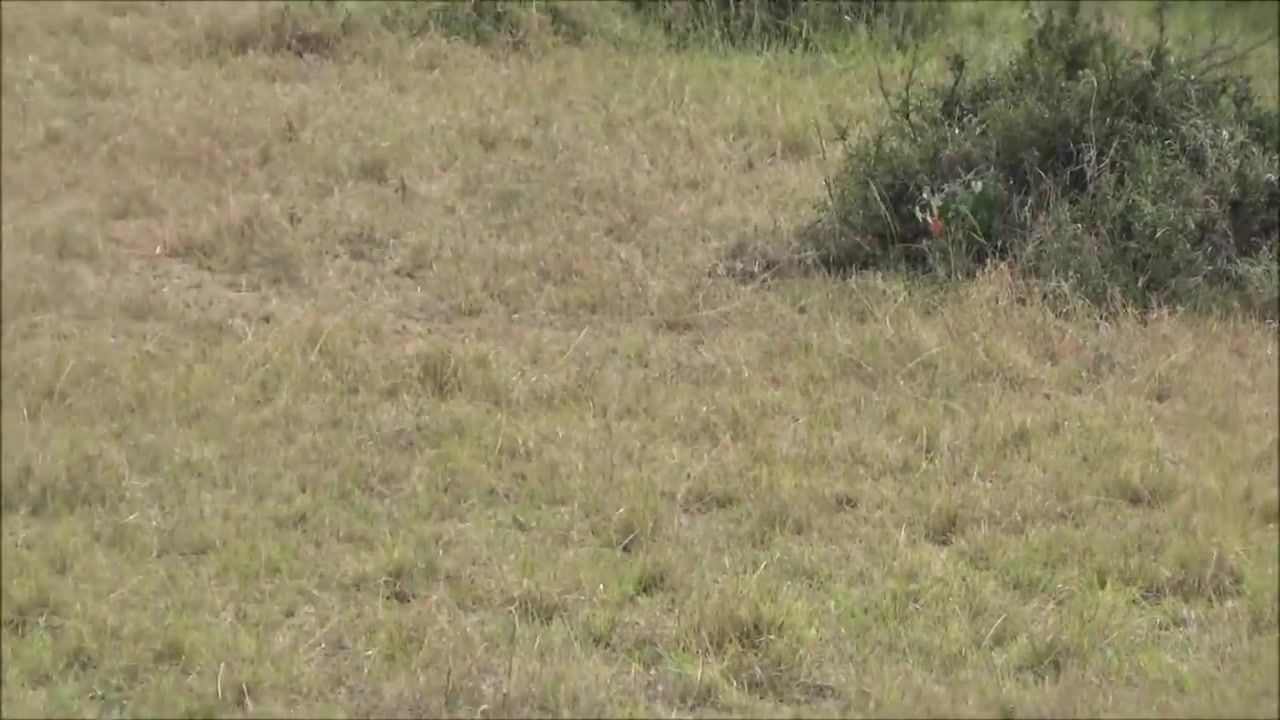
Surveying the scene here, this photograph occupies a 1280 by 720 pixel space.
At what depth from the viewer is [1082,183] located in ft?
22.7

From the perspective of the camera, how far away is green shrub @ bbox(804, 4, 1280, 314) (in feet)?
21.2

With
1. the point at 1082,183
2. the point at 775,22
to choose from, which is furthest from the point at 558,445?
the point at 775,22

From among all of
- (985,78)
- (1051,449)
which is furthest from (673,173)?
(1051,449)

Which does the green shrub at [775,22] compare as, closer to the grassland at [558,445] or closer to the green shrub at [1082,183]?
the grassland at [558,445]

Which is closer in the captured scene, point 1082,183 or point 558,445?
point 558,445

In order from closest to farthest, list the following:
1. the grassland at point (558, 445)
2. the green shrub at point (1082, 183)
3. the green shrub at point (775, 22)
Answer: the grassland at point (558, 445)
the green shrub at point (1082, 183)
the green shrub at point (775, 22)

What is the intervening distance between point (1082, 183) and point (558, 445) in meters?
2.88

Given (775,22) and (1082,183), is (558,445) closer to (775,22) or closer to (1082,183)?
(1082,183)

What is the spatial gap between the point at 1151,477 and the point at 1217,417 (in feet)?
1.84

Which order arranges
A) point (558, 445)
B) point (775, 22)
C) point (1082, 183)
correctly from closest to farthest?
point (558, 445), point (1082, 183), point (775, 22)

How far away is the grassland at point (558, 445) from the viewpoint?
406cm

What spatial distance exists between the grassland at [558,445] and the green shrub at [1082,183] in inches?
11.8

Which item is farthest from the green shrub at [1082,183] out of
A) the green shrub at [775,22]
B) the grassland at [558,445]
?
the green shrub at [775,22]

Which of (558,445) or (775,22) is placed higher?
(775,22)
